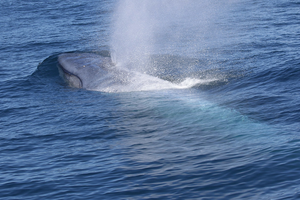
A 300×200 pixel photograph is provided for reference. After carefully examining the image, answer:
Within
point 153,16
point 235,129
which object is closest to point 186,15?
point 153,16

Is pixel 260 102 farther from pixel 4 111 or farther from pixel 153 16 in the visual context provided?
pixel 153 16

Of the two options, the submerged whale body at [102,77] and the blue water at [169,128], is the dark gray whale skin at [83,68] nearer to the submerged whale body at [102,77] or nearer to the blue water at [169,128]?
the submerged whale body at [102,77]

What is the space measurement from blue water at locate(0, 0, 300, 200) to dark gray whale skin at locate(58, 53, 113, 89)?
2.11 feet

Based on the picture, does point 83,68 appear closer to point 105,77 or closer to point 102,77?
point 102,77

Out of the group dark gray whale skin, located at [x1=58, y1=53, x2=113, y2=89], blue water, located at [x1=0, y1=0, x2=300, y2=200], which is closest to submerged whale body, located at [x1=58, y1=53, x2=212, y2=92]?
dark gray whale skin, located at [x1=58, y1=53, x2=113, y2=89]

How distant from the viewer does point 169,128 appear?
45.9ft

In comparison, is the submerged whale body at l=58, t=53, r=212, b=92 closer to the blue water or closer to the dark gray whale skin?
the dark gray whale skin

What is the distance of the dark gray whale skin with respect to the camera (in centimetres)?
2011

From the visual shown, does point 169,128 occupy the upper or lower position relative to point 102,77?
lower

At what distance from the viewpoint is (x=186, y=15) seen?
133 ft

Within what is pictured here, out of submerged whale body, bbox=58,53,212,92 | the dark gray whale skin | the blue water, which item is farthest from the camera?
the dark gray whale skin

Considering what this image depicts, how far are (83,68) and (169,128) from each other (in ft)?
28.8

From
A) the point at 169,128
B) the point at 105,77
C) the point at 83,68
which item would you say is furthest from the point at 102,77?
the point at 169,128

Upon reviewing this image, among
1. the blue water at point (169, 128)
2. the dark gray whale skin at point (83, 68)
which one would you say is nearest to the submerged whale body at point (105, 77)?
the dark gray whale skin at point (83, 68)
